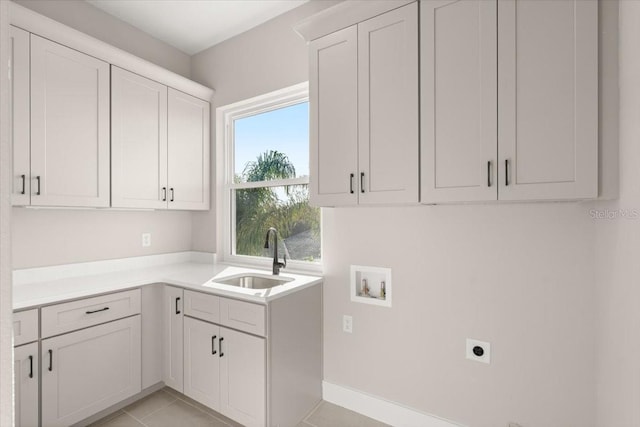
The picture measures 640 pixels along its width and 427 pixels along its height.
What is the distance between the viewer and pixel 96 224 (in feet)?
7.97

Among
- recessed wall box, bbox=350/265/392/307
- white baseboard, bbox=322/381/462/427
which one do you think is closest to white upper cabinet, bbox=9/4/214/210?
recessed wall box, bbox=350/265/392/307

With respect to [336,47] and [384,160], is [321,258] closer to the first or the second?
[384,160]

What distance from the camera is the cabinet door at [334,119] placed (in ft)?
5.82

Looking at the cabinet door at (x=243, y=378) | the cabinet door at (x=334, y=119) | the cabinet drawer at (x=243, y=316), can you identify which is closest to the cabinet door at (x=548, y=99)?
the cabinet door at (x=334, y=119)

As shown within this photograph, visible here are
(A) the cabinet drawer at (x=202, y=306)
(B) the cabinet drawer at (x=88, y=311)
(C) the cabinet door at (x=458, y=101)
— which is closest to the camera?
(C) the cabinet door at (x=458, y=101)

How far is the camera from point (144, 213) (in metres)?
2.74

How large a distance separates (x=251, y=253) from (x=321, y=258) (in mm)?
773

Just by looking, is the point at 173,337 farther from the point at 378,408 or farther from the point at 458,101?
the point at 458,101

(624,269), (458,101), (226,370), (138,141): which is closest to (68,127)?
(138,141)

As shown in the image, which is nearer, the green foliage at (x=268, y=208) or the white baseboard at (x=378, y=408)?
the white baseboard at (x=378, y=408)

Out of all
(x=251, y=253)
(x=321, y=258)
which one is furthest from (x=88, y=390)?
(x=321, y=258)

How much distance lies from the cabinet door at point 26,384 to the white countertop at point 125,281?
242mm

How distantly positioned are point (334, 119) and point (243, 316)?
1.26 metres

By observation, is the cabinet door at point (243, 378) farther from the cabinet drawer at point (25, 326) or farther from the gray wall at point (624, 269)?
the gray wall at point (624, 269)
